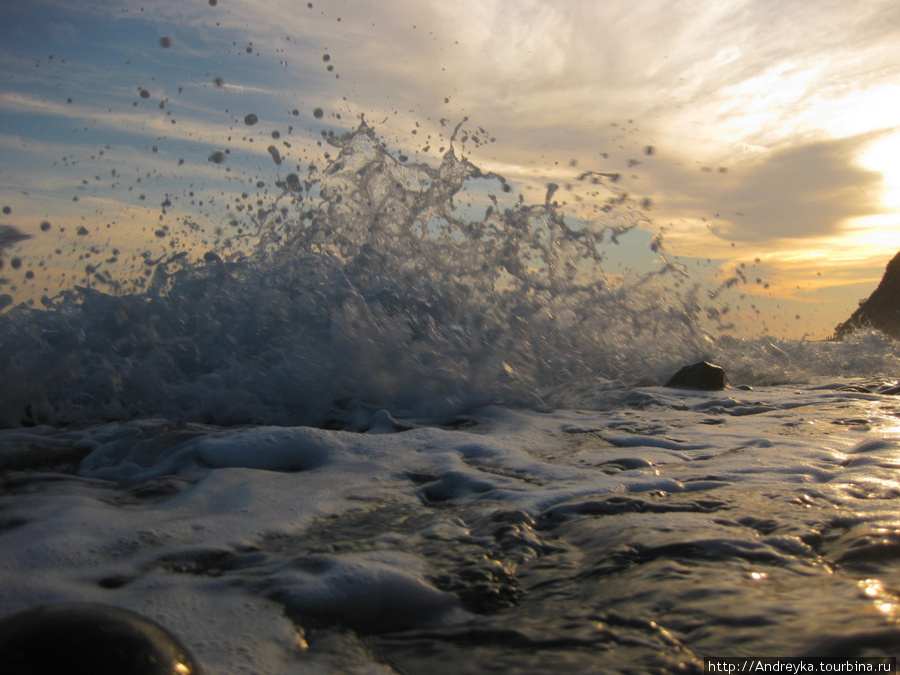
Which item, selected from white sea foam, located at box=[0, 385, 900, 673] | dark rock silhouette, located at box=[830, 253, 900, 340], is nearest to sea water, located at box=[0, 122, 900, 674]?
white sea foam, located at box=[0, 385, 900, 673]

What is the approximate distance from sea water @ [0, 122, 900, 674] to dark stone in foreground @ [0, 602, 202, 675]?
17cm

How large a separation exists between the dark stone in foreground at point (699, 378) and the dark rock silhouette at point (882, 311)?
8455mm

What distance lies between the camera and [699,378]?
5.49 metres

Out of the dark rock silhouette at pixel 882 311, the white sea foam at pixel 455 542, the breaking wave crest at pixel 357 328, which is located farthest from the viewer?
the dark rock silhouette at pixel 882 311

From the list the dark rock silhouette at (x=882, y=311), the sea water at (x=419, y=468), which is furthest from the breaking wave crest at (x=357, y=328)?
the dark rock silhouette at (x=882, y=311)

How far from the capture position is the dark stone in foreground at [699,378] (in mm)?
5477

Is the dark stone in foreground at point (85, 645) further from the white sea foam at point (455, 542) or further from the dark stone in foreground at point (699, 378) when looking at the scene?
the dark stone in foreground at point (699, 378)

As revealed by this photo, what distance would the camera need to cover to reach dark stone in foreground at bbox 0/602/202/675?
1.06m

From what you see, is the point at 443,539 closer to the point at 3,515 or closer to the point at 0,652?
the point at 0,652

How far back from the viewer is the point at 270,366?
178 inches

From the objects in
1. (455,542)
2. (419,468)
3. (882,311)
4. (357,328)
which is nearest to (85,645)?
(455,542)

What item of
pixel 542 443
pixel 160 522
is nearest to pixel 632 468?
pixel 542 443

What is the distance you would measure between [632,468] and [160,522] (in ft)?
6.16

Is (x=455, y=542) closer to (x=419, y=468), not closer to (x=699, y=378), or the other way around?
(x=419, y=468)
